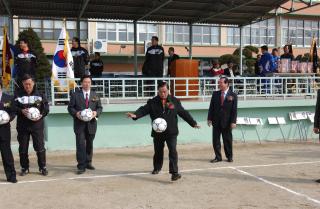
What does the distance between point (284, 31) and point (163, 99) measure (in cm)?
3860

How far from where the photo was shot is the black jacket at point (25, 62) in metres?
10.0

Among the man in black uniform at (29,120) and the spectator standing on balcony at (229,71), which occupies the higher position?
the spectator standing on balcony at (229,71)

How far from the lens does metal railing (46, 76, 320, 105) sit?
1080 cm

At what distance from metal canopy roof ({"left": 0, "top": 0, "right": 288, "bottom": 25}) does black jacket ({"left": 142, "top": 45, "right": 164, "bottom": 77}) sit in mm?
1683

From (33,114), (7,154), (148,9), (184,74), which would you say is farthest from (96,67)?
(7,154)

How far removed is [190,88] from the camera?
1216cm

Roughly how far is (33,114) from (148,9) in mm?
7509

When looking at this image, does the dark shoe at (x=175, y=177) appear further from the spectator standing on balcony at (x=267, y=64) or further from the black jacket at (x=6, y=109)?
the spectator standing on balcony at (x=267, y=64)

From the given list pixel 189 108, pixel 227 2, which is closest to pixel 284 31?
pixel 227 2

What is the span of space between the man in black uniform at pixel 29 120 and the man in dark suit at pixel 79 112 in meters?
0.51

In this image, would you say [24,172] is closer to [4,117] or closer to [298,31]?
[4,117]

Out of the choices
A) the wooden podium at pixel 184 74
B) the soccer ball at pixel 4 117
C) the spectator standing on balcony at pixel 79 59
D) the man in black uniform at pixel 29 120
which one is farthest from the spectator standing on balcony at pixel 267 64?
the soccer ball at pixel 4 117

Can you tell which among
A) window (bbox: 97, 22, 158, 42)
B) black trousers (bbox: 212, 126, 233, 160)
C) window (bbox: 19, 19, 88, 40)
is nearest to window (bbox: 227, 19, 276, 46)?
window (bbox: 97, 22, 158, 42)

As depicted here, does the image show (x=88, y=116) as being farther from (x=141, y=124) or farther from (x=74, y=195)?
(x=141, y=124)
